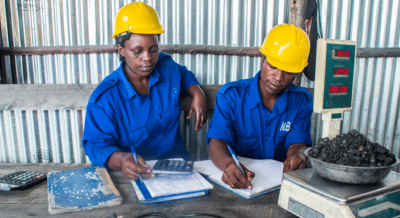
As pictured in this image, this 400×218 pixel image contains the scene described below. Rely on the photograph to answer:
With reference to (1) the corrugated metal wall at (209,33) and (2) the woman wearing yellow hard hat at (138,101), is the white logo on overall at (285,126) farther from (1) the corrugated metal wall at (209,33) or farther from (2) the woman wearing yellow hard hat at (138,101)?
(1) the corrugated metal wall at (209,33)

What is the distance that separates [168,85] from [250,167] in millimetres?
888

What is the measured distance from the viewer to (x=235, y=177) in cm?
118

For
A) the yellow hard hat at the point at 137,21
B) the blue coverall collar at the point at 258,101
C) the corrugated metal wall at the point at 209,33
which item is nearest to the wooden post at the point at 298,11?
the corrugated metal wall at the point at 209,33

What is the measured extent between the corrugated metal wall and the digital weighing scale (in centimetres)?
222

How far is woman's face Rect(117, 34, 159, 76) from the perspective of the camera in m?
1.60

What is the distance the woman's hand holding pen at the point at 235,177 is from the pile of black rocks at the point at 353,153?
32 centimetres

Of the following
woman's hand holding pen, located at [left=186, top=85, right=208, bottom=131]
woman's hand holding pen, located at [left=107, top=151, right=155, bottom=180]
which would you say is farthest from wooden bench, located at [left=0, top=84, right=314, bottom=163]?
woman's hand holding pen, located at [left=107, top=151, right=155, bottom=180]

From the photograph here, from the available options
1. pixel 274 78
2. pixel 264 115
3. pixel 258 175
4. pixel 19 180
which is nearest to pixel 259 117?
pixel 264 115

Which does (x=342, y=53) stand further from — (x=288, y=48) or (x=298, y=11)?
(x=298, y=11)

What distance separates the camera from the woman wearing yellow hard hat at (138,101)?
156cm

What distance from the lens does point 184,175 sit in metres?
1.24

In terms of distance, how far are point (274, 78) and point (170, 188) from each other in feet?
3.17

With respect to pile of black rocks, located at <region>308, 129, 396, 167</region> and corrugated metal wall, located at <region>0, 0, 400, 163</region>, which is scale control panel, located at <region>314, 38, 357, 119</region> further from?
corrugated metal wall, located at <region>0, 0, 400, 163</region>

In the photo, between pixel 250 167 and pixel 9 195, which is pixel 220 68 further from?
pixel 9 195
